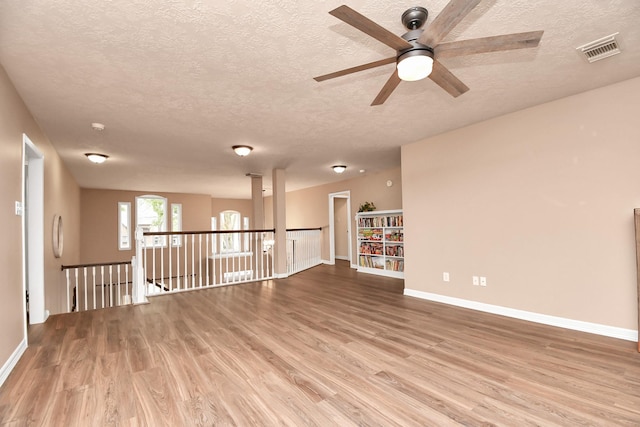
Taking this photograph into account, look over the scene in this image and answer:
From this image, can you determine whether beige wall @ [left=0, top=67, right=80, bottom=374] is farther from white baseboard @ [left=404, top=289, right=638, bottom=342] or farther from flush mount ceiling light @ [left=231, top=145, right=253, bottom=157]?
white baseboard @ [left=404, top=289, right=638, bottom=342]

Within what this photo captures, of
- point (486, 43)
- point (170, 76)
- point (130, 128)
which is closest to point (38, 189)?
point (130, 128)

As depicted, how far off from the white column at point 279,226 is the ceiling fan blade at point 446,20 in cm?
521

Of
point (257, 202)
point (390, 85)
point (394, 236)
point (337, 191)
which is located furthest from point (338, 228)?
point (390, 85)

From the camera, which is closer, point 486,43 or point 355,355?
point 486,43

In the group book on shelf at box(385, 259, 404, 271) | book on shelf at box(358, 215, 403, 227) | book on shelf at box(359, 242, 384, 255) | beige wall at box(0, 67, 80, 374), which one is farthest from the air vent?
book on shelf at box(359, 242, 384, 255)

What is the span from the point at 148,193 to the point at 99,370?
30.1 feet

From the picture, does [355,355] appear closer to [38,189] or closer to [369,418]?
[369,418]

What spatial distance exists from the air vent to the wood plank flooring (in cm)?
255

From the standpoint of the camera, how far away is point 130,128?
404 cm

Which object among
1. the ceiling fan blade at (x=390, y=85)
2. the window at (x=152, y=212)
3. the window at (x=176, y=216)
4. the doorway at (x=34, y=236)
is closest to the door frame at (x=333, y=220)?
the window at (x=176, y=216)

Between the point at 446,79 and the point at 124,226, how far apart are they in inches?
433

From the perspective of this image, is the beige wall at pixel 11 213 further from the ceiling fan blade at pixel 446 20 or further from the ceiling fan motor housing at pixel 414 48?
the ceiling fan blade at pixel 446 20

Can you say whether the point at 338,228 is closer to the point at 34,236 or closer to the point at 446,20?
the point at 34,236

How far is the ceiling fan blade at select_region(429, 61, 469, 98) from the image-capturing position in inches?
77.5
